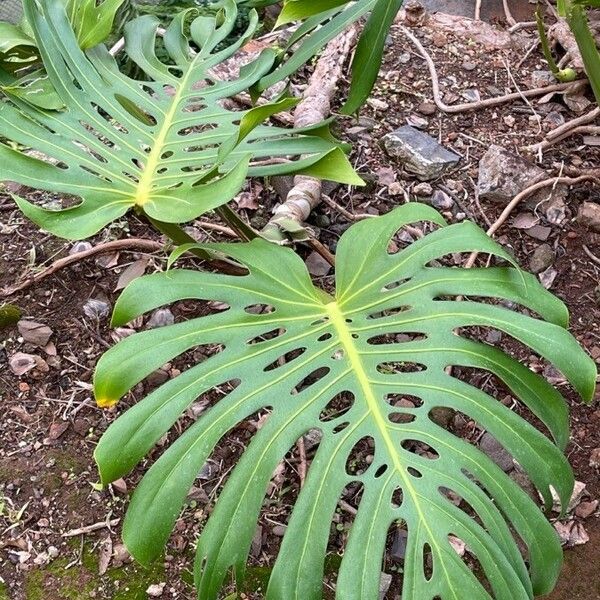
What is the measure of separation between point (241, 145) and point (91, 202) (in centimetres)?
31

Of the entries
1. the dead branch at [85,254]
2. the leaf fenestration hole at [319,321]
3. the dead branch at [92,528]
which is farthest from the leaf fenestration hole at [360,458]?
the dead branch at [85,254]

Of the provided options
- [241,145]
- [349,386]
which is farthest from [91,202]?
[349,386]

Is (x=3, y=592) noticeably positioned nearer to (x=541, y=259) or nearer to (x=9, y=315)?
(x=9, y=315)

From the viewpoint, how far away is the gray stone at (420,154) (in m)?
1.91

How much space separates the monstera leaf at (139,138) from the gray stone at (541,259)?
654 millimetres

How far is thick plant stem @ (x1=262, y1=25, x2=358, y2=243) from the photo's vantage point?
5.26 ft

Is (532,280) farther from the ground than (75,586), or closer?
farther from the ground

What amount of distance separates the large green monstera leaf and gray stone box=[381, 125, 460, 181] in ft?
2.47

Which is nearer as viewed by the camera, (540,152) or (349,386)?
(349,386)

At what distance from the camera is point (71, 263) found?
1.66 m

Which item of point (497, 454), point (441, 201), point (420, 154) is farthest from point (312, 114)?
point (497, 454)

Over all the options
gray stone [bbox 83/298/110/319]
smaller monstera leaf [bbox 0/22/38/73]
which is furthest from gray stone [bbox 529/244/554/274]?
smaller monstera leaf [bbox 0/22/38/73]

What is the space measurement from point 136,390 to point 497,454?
75 cm

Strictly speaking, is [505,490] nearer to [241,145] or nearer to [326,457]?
[326,457]
